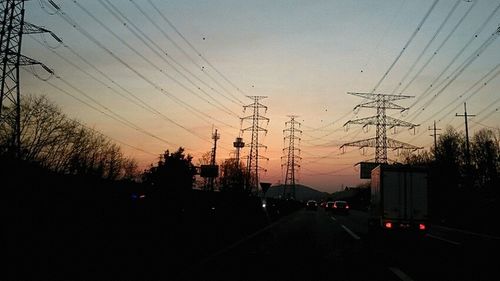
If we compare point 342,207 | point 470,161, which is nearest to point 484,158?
point 470,161

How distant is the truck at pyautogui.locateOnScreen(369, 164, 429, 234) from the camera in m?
23.3

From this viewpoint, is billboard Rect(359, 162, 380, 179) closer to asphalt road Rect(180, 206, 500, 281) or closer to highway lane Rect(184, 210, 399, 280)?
asphalt road Rect(180, 206, 500, 281)

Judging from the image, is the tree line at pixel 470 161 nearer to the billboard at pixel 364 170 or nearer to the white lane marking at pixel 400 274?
the billboard at pixel 364 170

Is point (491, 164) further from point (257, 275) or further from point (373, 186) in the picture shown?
point (257, 275)

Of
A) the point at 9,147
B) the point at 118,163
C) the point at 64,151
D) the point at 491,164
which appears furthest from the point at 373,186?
the point at 118,163

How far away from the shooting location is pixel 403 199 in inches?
922

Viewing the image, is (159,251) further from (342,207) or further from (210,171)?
(342,207)

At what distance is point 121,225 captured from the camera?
18.8 metres

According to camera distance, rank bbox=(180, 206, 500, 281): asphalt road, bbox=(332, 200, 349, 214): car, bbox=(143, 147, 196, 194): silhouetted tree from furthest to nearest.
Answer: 1. bbox=(143, 147, 196, 194): silhouetted tree
2. bbox=(332, 200, 349, 214): car
3. bbox=(180, 206, 500, 281): asphalt road

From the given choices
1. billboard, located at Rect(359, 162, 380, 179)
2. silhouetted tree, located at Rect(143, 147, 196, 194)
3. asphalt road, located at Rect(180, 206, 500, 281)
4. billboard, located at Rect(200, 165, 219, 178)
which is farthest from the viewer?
billboard, located at Rect(359, 162, 380, 179)

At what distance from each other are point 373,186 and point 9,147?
17604 millimetres

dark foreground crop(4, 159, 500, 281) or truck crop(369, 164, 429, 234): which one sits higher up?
truck crop(369, 164, 429, 234)

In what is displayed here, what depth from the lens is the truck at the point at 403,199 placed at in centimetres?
2327

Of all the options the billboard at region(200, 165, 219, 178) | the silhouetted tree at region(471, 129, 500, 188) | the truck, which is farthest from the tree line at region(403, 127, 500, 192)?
the truck
